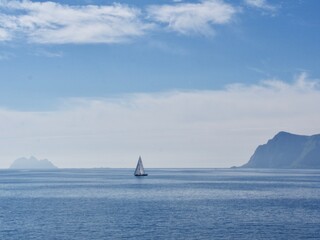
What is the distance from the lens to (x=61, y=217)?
108 meters

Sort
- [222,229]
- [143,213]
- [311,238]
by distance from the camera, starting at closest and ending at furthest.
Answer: [311,238] < [222,229] < [143,213]

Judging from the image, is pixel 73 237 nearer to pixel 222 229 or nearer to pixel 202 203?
pixel 222 229

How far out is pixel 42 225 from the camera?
96.3 metres

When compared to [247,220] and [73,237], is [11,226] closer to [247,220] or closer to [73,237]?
[73,237]

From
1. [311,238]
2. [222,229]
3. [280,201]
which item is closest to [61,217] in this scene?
[222,229]

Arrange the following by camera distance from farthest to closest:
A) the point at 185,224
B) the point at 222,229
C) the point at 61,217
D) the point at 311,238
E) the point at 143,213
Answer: the point at 143,213, the point at 61,217, the point at 185,224, the point at 222,229, the point at 311,238

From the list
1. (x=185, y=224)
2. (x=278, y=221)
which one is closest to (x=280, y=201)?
(x=278, y=221)

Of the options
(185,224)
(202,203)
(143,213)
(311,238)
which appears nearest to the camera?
(311,238)

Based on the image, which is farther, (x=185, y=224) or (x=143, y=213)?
(x=143, y=213)

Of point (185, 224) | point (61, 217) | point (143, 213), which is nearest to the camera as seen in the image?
point (185, 224)

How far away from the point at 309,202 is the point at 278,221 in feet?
166

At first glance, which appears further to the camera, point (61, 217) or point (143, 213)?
point (143, 213)

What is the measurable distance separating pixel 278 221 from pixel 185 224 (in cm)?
2168

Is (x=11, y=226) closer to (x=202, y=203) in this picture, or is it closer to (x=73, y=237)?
(x=73, y=237)
